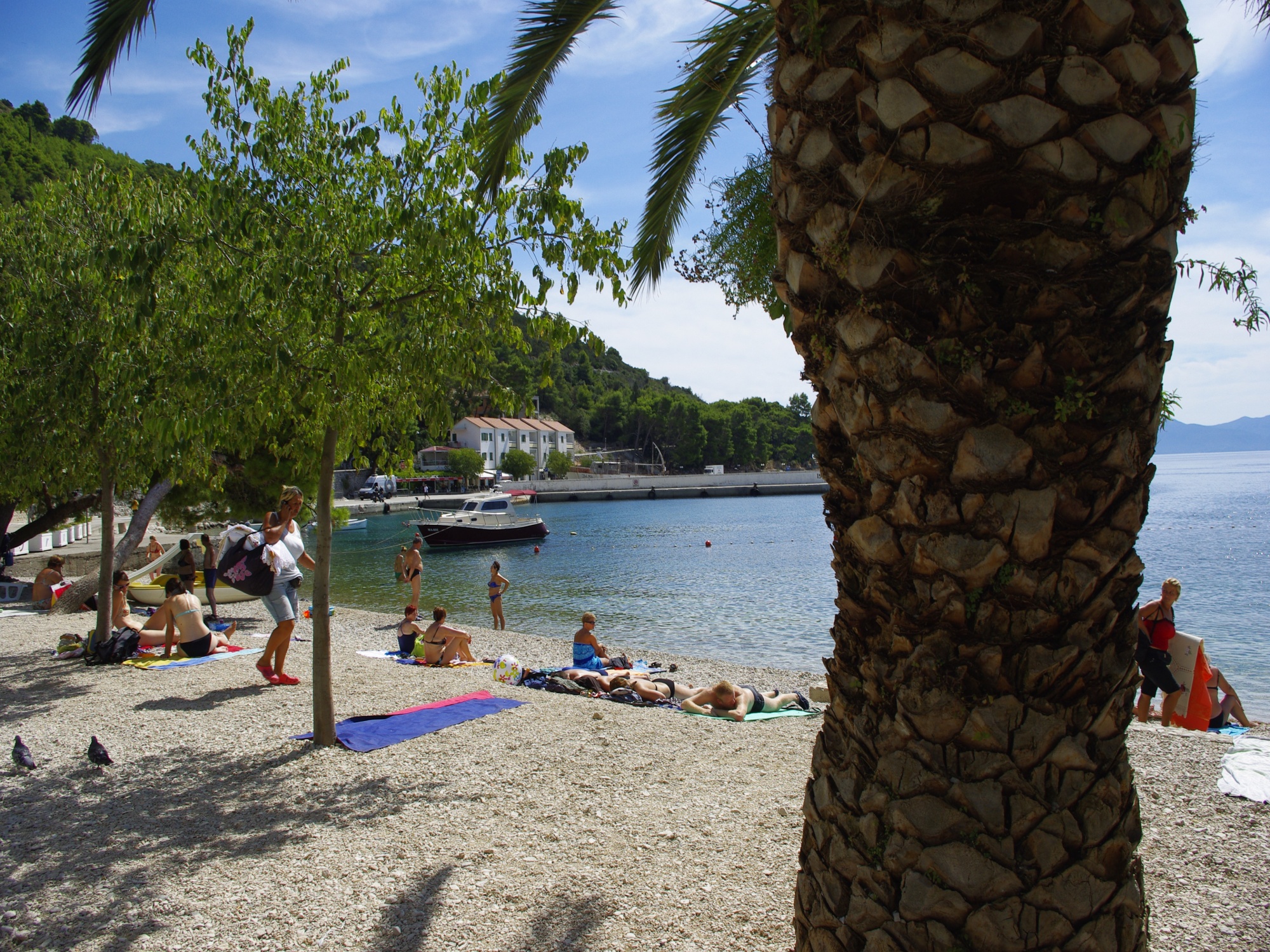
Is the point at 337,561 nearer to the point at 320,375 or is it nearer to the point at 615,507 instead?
the point at 320,375

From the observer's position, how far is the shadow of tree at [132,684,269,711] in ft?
24.8

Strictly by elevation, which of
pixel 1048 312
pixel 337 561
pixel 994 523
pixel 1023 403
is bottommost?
pixel 337 561

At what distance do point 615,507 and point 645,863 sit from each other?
253 ft

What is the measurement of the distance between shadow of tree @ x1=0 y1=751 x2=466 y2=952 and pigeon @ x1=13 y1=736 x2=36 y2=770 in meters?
0.10

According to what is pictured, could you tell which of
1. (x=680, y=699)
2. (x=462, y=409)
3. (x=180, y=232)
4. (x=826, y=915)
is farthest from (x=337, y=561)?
(x=826, y=915)

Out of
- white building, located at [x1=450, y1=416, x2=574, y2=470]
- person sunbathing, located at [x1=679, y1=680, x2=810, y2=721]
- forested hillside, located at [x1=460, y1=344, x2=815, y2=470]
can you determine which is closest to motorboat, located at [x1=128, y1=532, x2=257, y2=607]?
person sunbathing, located at [x1=679, y1=680, x2=810, y2=721]

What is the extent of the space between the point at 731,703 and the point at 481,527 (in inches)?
1472

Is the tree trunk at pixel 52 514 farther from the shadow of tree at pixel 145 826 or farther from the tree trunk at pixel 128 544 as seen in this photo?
the shadow of tree at pixel 145 826

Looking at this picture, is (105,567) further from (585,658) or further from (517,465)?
(517,465)

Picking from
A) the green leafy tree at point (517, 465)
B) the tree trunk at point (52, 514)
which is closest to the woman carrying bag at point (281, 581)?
the tree trunk at point (52, 514)

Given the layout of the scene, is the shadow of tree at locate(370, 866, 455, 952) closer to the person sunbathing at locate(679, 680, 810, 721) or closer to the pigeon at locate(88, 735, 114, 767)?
the pigeon at locate(88, 735, 114, 767)

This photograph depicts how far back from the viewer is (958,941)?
6.46ft

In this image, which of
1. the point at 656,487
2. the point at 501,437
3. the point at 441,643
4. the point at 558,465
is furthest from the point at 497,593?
the point at 501,437

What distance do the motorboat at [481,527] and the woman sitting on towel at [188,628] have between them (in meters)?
33.2
